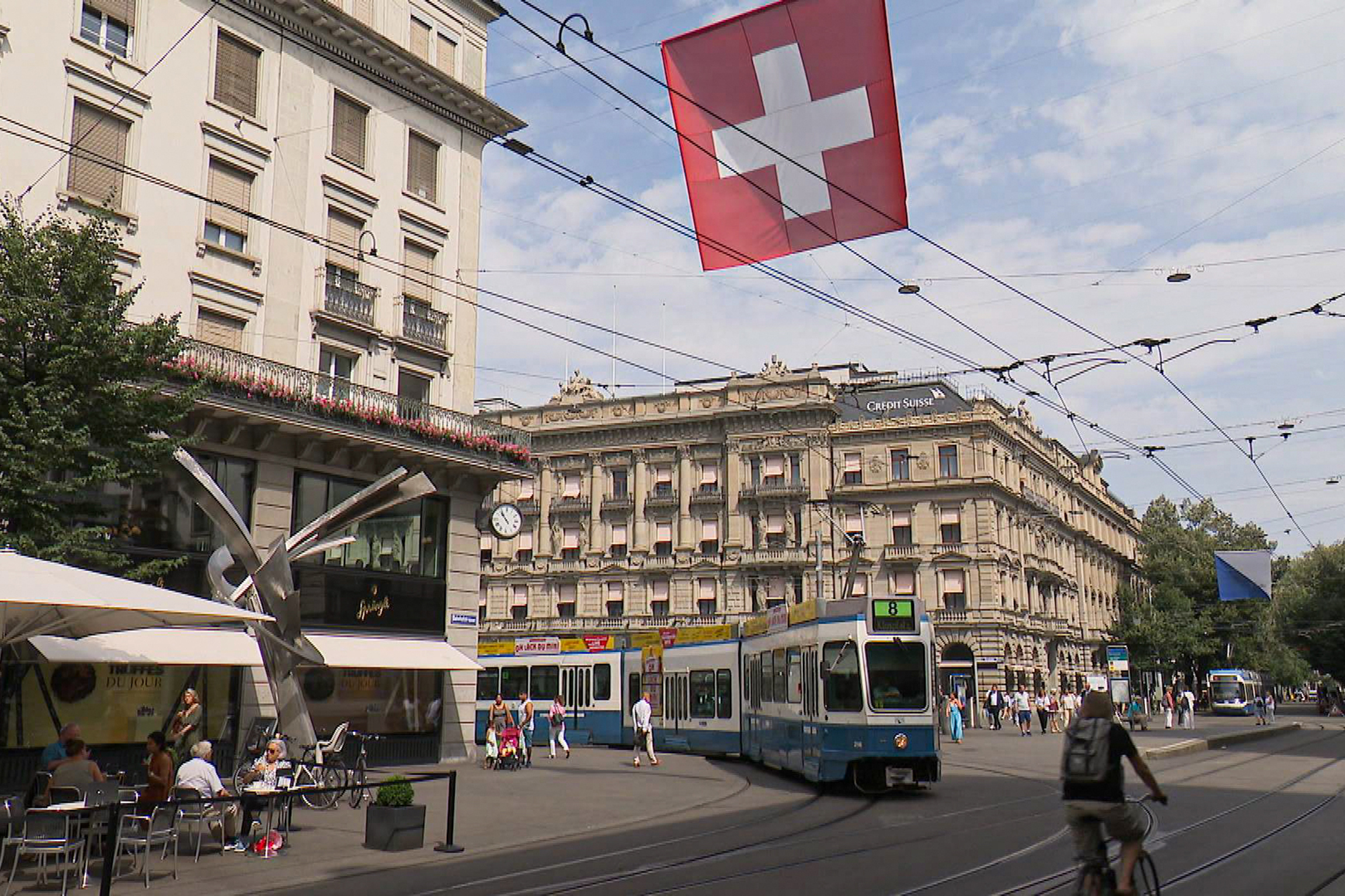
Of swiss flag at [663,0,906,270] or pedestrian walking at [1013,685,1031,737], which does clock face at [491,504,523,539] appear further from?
pedestrian walking at [1013,685,1031,737]

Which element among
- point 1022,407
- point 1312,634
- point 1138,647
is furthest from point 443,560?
point 1312,634

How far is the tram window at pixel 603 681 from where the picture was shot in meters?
35.2

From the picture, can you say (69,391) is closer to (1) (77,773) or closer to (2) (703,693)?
(1) (77,773)

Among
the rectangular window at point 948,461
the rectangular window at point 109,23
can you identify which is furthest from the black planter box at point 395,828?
the rectangular window at point 948,461

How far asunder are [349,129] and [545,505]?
42470 millimetres

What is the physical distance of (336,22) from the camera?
82.3 ft

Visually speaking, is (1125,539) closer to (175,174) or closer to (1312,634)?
(1312,634)

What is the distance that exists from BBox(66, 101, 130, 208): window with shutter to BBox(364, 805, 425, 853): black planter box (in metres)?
13.3

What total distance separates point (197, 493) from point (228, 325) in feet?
19.5

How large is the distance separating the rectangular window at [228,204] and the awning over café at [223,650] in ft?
26.5

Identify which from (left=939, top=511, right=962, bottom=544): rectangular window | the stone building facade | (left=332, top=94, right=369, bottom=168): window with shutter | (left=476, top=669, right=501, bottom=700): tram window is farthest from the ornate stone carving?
(left=332, top=94, right=369, bottom=168): window with shutter

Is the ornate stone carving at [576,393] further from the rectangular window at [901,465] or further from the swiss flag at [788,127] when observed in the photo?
the swiss flag at [788,127]

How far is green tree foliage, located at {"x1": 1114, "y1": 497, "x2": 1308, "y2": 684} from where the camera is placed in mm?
69625

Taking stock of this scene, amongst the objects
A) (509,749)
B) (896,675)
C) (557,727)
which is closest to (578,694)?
(557,727)
